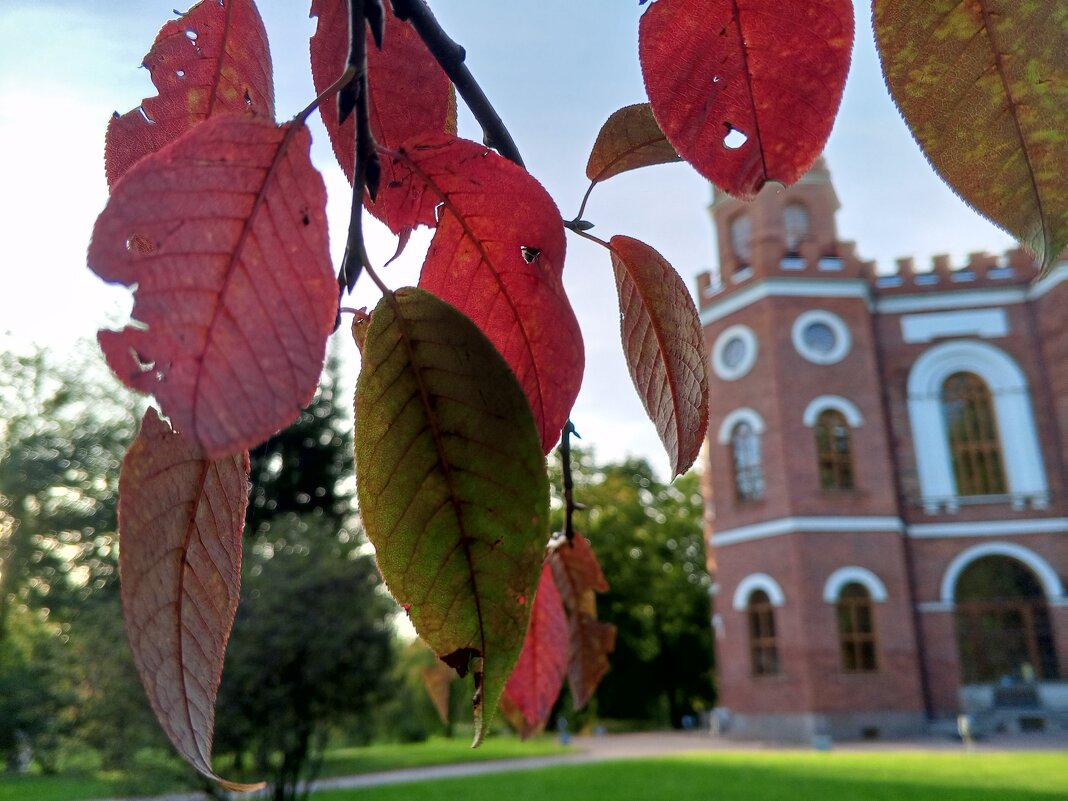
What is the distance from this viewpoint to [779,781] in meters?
7.75

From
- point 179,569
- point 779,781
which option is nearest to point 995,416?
point 779,781

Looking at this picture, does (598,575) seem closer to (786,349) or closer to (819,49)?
(819,49)

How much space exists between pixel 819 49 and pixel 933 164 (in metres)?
0.05

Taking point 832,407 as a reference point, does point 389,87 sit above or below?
below

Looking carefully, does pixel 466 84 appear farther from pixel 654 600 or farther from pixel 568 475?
pixel 654 600

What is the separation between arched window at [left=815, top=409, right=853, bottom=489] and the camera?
10930 mm

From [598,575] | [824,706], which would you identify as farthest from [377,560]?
[824,706]

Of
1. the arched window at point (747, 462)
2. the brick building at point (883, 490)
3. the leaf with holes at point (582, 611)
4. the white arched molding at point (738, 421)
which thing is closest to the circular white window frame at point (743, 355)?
the brick building at point (883, 490)

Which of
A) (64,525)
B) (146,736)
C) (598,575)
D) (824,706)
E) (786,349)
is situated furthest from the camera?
(64,525)

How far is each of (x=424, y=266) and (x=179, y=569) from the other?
0.34 ft

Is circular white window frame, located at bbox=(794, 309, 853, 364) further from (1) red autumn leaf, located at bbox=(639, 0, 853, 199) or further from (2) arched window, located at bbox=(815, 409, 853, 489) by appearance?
(1) red autumn leaf, located at bbox=(639, 0, 853, 199)

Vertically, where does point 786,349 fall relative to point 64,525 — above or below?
above

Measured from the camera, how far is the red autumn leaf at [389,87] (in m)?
0.29

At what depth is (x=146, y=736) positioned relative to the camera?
23.9 feet
